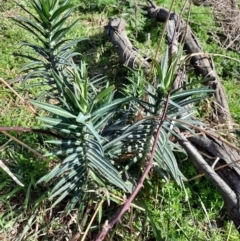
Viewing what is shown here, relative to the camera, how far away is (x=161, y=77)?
177cm

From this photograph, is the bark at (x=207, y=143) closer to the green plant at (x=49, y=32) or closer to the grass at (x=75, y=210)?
the grass at (x=75, y=210)

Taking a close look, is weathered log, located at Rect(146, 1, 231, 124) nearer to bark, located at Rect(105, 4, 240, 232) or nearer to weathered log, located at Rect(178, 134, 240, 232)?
bark, located at Rect(105, 4, 240, 232)

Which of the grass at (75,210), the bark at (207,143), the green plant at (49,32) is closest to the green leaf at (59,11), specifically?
the green plant at (49,32)

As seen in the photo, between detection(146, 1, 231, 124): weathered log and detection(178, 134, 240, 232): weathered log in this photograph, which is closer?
detection(178, 134, 240, 232): weathered log

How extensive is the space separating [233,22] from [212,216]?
2193 millimetres

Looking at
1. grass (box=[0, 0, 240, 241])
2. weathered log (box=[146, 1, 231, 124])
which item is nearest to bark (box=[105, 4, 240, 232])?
weathered log (box=[146, 1, 231, 124])

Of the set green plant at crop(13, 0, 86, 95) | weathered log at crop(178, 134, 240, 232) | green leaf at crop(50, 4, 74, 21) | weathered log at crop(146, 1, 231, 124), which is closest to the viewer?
green leaf at crop(50, 4, 74, 21)

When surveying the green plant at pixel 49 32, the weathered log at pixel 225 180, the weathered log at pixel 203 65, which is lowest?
the weathered log at pixel 225 180

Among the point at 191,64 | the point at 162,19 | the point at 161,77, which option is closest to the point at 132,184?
the point at 161,77

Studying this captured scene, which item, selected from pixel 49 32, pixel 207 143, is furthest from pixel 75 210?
pixel 49 32

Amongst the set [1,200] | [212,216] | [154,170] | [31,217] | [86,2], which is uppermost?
[86,2]

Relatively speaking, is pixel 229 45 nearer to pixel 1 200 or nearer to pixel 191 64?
pixel 191 64

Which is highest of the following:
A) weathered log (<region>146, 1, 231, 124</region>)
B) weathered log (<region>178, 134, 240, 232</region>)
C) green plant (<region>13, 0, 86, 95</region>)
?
green plant (<region>13, 0, 86, 95</region>)

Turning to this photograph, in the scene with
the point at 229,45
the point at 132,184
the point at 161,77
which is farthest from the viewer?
the point at 229,45
